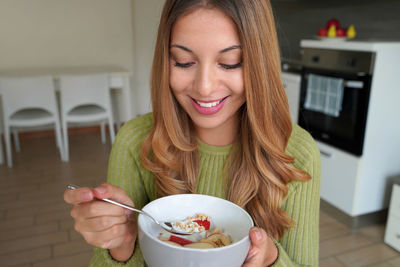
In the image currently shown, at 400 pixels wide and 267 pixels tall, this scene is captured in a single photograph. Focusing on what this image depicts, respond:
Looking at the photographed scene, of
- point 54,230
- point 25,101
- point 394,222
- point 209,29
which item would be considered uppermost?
point 209,29

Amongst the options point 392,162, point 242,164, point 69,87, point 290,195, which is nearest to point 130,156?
point 242,164

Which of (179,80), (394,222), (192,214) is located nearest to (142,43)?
(394,222)

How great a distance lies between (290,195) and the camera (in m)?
0.85

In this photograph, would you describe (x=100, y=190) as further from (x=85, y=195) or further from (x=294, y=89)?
(x=294, y=89)

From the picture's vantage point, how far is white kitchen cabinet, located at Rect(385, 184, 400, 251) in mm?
1975

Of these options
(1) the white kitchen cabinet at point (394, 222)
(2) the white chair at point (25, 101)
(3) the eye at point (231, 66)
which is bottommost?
(1) the white kitchen cabinet at point (394, 222)

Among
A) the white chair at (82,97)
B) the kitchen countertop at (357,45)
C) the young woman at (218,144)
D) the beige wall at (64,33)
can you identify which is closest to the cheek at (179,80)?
the young woman at (218,144)

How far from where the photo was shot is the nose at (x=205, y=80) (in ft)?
2.27

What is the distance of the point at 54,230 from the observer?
84.1 inches

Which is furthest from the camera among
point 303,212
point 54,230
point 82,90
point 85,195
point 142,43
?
point 142,43

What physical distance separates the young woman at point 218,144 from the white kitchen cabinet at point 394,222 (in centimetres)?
137

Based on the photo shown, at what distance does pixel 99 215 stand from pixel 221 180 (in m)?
0.40

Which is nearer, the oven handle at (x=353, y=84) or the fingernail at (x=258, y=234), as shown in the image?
the fingernail at (x=258, y=234)

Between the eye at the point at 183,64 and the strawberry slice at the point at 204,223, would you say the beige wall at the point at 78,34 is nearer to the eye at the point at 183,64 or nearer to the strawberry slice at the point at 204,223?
the eye at the point at 183,64
